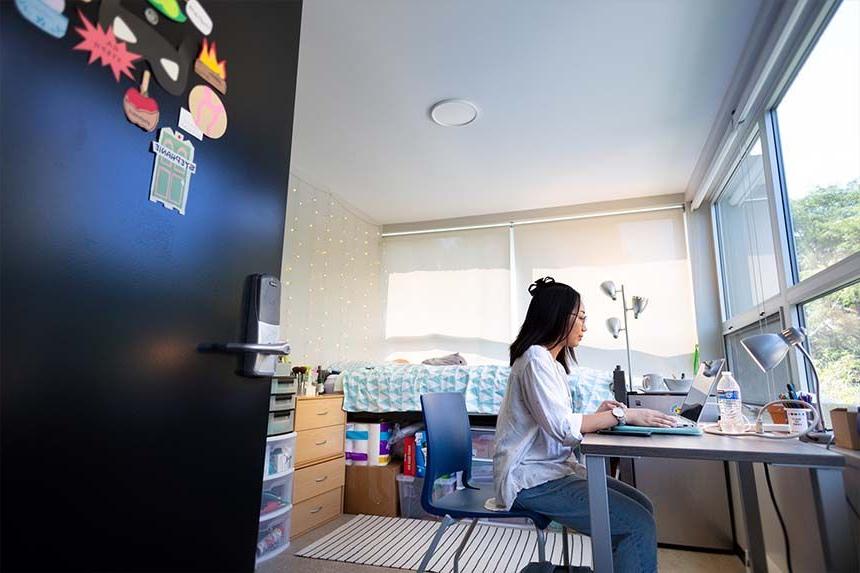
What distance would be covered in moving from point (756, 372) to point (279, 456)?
9.06 ft

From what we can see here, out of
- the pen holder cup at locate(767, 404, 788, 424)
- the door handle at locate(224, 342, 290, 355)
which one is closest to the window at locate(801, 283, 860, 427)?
the pen holder cup at locate(767, 404, 788, 424)

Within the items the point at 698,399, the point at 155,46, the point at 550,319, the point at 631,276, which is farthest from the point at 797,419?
the point at 631,276

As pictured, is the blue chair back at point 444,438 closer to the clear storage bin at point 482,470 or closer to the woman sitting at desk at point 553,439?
the woman sitting at desk at point 553,439

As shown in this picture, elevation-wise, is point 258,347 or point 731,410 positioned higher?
point 258,347

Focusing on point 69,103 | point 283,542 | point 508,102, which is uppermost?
point 508,102

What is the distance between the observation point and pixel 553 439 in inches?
55.2

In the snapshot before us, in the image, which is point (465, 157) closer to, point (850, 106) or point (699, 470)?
point (850, 106)

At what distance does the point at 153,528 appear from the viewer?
0.77m

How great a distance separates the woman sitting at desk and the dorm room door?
0.77m

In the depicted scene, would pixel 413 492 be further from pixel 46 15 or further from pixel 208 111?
pixel 46 15

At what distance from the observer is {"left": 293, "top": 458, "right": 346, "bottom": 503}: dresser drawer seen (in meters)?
2.54

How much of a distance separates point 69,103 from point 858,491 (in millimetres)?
1920

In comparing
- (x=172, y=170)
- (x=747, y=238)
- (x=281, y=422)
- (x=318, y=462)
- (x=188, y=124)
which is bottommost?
(x=318, y=462)

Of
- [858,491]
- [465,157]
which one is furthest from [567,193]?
[858,491]
